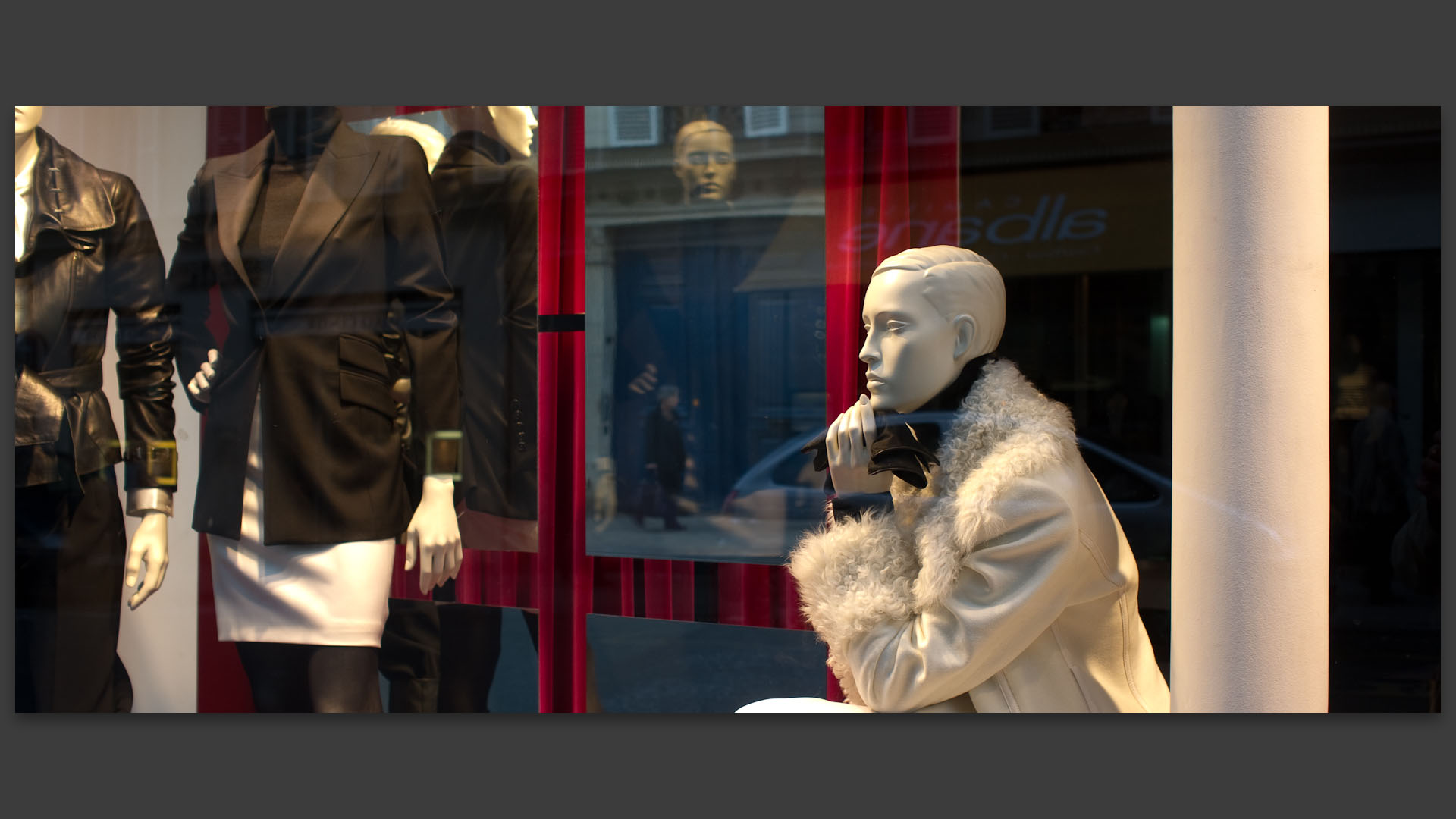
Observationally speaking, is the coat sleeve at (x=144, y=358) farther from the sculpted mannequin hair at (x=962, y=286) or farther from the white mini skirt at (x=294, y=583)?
the sculpted mannequin hair at (x=962, y=286)

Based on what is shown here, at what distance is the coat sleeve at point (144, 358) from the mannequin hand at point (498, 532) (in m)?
0.93

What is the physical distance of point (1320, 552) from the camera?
265 cm

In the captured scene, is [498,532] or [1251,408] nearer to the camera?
[1251,408]

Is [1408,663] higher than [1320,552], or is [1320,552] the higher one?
[1320,552]

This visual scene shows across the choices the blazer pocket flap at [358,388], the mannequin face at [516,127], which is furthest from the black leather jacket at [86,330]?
the mannequin face at [516,127]

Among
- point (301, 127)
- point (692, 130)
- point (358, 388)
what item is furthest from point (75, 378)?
point (692, 130)

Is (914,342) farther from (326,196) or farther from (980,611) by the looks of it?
(326,196)

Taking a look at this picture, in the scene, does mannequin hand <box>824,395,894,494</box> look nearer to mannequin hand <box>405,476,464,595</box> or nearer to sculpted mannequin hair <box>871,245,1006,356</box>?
sculpted mannequin hair <box>871,245,1006,356</box>

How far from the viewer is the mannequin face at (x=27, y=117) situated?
2936 millimetres

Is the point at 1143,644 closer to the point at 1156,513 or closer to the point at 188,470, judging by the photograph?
the point at 1156,513

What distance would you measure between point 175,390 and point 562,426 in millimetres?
1197

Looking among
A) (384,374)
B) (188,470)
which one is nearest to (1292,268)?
(384,374)

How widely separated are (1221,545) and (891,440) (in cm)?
96

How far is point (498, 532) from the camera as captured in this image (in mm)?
2980
